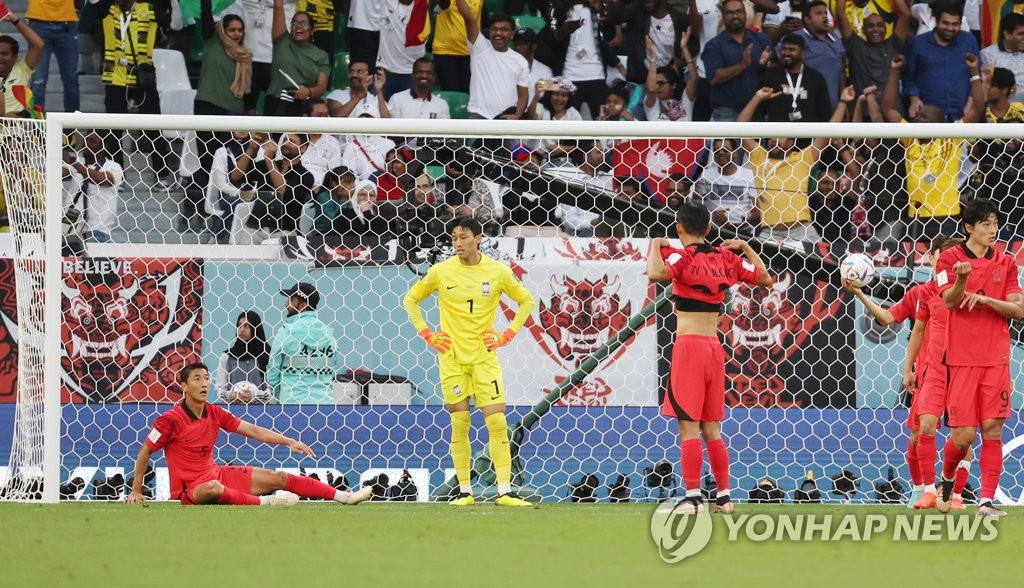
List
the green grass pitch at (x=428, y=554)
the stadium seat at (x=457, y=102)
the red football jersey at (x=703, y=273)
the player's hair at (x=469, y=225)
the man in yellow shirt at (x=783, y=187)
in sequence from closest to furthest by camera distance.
→ 1. the green grass pitch at (x=428, y=554)
2. the red football jersey at (x=703, y=273)
3. the player's hair at (x=469, y=225)
4. the man in yellow shirt at (x=783, y=187)
5. the stadium seat at (x=457, y=102)

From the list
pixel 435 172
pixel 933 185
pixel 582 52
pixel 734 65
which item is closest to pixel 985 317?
pixel 933 185

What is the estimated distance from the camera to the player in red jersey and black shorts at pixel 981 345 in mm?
7102

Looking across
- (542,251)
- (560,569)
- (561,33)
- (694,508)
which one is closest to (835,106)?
(561,33)

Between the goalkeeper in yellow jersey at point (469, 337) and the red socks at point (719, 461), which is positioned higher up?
the goalkeeper in yellow jersey at point (469, 337)

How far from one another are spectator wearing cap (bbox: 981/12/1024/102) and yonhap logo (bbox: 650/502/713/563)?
24.8ft

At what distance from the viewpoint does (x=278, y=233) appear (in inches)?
370

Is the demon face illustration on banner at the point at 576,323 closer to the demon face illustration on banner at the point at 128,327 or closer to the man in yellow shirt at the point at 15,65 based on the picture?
the demon face illustration on banner at the point at 128,327

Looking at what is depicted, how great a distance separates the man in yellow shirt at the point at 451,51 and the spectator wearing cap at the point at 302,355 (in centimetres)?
430

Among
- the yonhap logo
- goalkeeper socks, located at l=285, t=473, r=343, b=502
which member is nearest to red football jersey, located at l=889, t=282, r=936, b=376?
the yonhap logo

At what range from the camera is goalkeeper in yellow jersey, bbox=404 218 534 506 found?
8.08m

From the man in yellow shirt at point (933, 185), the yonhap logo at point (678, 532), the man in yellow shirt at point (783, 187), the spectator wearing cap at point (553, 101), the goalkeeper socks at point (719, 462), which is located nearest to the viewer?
the yonhap logo at point (678, 532)

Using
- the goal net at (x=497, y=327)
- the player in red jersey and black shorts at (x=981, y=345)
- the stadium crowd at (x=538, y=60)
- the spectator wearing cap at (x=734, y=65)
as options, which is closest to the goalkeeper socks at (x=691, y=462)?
the player in red jersey and black shorts at (x=981, y=345)

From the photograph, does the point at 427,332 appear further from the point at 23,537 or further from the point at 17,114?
the point at 17,114

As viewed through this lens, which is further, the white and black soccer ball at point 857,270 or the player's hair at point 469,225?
the player's hair at point 469,225
